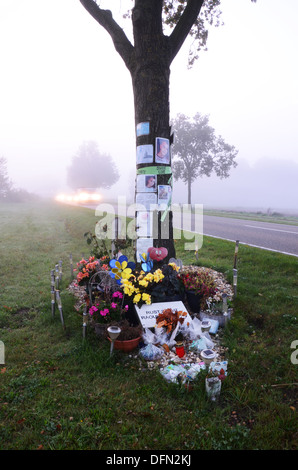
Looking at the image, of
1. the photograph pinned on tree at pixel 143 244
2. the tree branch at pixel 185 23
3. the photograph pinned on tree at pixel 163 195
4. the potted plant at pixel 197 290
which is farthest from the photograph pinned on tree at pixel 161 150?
the potted plant at pixel 197 290

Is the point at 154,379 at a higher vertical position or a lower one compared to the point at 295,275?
lower

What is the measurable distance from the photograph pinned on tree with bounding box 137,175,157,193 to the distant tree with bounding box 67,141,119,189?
6964 centimetres

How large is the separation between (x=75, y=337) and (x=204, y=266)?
4.09m

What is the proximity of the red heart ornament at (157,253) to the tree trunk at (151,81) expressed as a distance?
68 centimetres

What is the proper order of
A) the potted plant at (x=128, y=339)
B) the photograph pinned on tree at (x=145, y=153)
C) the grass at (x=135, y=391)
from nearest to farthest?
the grass at (x=135, y=391) → the potted plant at (x=128, y=339) → the photograph pinned on tree at (x=145, y=153)

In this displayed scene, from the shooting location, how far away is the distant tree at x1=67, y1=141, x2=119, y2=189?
72812mm

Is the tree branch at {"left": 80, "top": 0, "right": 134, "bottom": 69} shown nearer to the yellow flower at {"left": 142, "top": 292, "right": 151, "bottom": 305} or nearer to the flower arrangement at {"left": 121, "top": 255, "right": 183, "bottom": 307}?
the flower arrangement at {"left": 121, "top": 255, "right": 183, "bottom": 307}

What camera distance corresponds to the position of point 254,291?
592cm

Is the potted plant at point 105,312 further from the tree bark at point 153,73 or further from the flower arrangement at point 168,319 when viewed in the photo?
the tree bark at point 153,73

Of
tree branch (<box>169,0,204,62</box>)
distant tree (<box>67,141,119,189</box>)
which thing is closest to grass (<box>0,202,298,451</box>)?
tree branch (<box>169,0,204,62</box>)

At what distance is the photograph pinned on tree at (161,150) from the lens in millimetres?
5574
